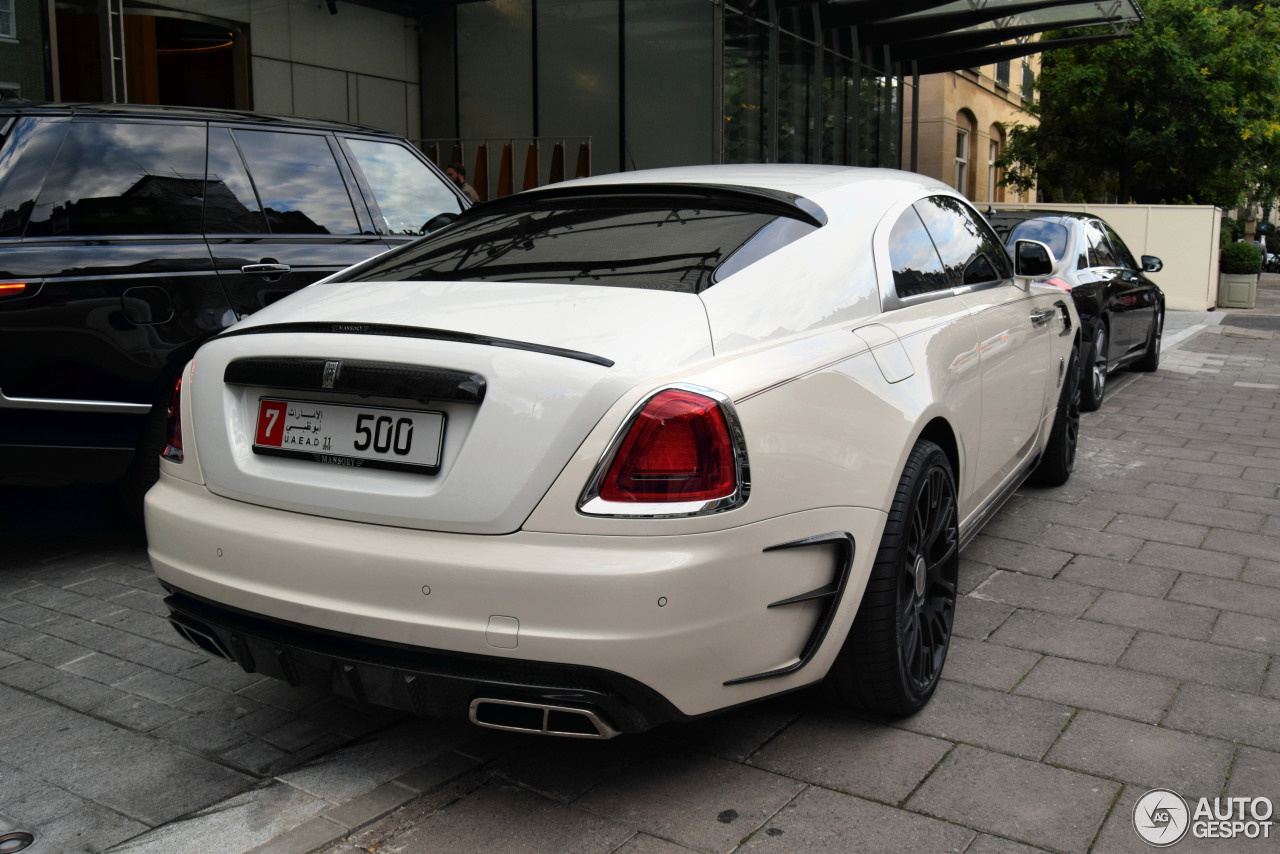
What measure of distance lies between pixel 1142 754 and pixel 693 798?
124 cm

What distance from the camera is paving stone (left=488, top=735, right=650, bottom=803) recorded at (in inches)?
113

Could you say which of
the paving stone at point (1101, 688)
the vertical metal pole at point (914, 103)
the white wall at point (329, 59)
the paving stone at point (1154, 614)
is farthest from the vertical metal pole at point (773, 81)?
the paving stone at point (1101, 688)

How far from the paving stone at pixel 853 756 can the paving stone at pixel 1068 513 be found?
268 cm

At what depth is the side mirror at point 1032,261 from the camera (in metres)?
4.99

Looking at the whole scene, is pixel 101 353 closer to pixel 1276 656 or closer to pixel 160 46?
pixel 1276 656

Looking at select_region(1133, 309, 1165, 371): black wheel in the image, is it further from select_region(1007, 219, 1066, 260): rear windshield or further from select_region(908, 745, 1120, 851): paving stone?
select_region(908, 745, 1120, 851): paving stone

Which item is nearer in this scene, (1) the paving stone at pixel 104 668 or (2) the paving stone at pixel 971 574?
(1) the paving stone at pixel 104 668

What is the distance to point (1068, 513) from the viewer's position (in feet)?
18.6

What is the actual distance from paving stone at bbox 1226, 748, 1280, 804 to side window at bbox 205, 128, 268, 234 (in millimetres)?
4218

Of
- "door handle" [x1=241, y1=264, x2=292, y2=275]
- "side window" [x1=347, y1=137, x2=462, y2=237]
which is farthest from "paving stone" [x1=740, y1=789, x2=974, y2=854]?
"side window" [x1=347, y1=137, x2=462, y2=237]

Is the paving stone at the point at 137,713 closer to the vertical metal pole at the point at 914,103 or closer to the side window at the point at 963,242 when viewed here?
the side window at the point at 963,242

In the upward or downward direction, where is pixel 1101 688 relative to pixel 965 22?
downward

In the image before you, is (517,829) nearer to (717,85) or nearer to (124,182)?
(124,182)

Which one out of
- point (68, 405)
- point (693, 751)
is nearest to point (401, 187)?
point (68, 405)
